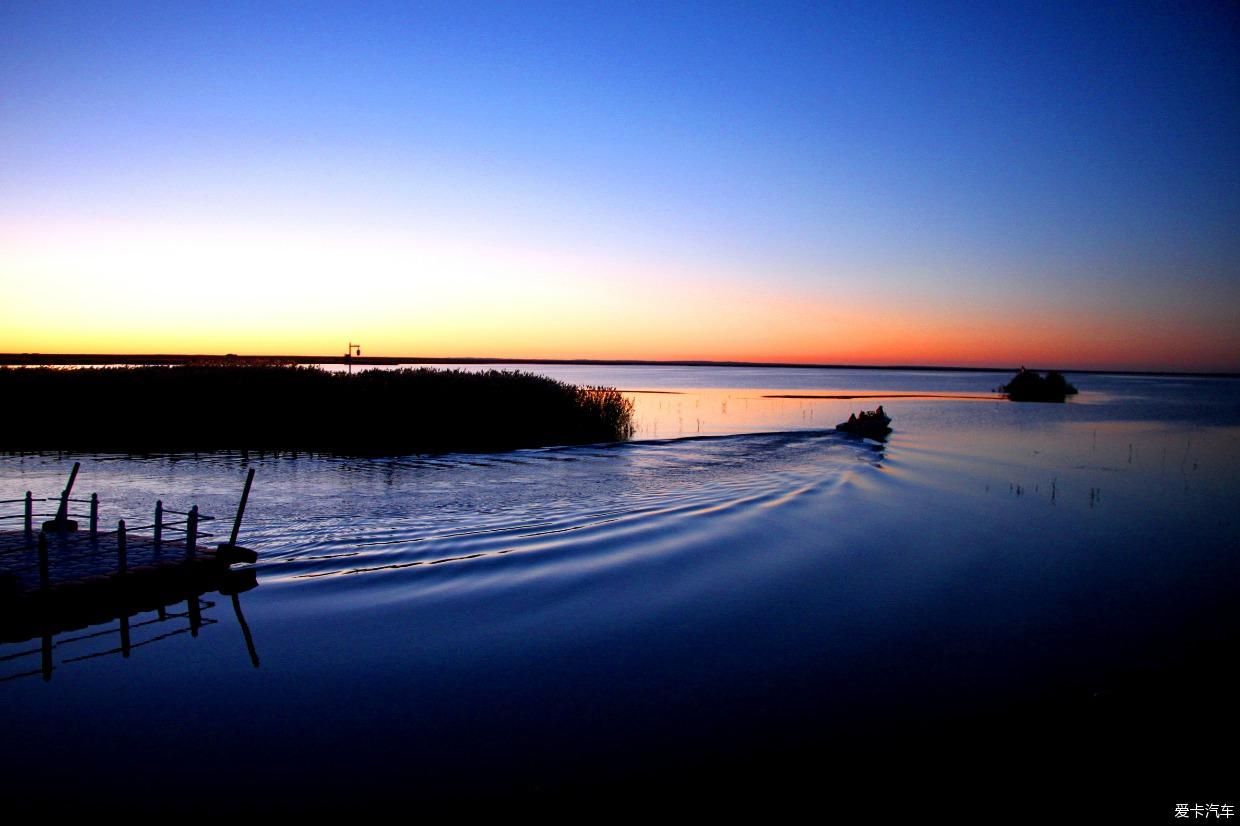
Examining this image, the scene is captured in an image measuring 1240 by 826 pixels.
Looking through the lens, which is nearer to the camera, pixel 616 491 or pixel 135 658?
pixel 135 658

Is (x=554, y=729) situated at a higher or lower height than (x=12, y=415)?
lower

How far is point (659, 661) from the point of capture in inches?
459

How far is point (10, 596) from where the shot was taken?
1138 cm

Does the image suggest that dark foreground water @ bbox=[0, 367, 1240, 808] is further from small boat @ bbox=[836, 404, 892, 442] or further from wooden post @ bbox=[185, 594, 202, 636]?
small boat @ bbox=[836, 404, 892, 442]

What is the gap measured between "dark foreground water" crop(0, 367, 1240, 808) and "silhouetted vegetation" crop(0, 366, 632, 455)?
1199cm

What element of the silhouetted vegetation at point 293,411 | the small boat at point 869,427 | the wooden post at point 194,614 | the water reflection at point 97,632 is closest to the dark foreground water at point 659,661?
the water reflection at point 97,632

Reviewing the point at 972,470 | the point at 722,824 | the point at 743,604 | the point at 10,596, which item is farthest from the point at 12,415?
the point at 972,470

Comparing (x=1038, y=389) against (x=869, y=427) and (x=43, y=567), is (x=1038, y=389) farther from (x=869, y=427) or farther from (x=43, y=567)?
(x=43, y=567)

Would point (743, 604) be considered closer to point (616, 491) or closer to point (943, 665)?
point (943, 665)

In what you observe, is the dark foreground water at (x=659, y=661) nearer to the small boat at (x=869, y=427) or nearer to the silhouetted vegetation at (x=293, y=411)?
the silhouetted vegetation at (x=293, y=411)

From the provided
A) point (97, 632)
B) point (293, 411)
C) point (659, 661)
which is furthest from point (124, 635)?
point (293, 411)

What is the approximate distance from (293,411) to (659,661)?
32862 millimetres

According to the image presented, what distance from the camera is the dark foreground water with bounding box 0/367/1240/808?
834 cm

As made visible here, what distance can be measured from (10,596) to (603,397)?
34236mm
